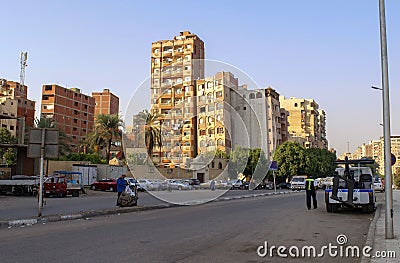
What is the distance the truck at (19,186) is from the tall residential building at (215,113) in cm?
1385

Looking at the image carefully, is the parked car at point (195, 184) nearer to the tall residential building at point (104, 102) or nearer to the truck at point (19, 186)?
the truck at point (19, 186)

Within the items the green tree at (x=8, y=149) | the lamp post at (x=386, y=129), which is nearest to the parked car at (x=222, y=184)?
the lamp post at (x=386, y=129)

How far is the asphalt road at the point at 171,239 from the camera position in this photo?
8.26 m

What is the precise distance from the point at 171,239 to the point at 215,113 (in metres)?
15.5

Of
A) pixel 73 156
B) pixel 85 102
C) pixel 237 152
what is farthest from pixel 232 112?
pixel 85 102

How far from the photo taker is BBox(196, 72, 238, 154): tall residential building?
2436 cm

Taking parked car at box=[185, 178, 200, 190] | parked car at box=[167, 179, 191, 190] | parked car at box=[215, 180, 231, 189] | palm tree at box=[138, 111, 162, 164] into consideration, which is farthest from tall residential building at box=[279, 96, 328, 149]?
palm tree at box=[138, 111, 162, 164]

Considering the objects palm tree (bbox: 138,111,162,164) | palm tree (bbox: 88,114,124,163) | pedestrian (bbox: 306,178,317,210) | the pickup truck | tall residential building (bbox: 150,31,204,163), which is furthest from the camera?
palm tree (bbox: 88,114,124,163)

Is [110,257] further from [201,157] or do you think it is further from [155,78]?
[201,157]

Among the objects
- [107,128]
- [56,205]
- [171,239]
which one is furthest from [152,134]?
[107,128]

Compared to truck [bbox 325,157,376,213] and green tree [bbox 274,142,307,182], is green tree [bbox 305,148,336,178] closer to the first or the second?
green tree [bbox 274,142,307,182]

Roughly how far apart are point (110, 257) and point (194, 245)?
2238 mm

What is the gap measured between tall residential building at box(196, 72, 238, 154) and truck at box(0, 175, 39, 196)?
545 inches

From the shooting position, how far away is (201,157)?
25.3m
